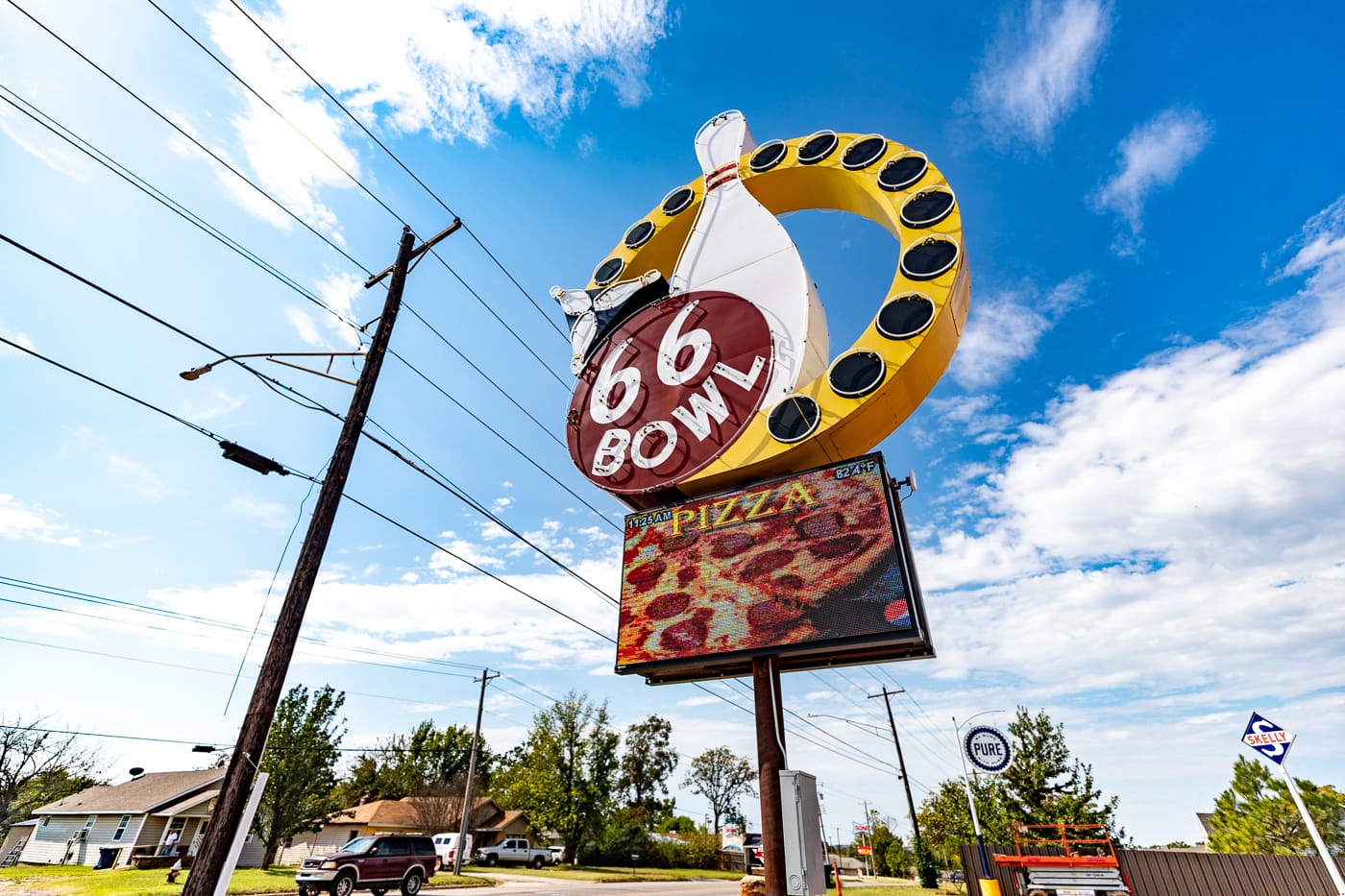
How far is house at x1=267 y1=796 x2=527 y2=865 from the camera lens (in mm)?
41500

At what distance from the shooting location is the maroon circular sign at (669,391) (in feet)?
35.8

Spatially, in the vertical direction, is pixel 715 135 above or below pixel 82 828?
above

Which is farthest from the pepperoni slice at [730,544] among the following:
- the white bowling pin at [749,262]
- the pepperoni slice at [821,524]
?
the white bowling pin at [749,262]

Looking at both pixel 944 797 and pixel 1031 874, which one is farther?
pixel 944 797

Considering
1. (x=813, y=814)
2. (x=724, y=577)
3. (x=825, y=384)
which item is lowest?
(x=813, y=814)

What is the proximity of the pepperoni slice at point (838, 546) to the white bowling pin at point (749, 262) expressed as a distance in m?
2.73

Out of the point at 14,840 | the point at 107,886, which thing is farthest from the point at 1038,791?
the point at 14,840

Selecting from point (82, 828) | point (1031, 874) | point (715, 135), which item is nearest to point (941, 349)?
point (715, 135)

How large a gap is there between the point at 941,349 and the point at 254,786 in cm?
1071

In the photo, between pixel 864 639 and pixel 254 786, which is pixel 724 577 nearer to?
pixel 864 639

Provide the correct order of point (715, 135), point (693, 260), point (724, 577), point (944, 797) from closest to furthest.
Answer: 1. point (724, 577)
2. point (693, 260)
3. point (715, 135)
4. point (944, 797)

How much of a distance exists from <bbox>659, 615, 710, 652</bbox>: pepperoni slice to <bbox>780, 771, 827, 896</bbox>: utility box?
6.72 ft

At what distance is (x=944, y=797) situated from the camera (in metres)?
32.3

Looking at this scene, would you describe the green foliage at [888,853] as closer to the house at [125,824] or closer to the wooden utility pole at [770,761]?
the house at [125,824]
